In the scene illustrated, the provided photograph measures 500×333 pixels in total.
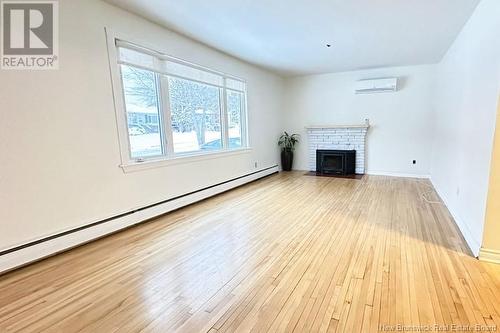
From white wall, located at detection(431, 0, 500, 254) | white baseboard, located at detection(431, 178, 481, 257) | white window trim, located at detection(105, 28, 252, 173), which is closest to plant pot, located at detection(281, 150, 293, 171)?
white window trim, located at detection(105, 28, 252, 173)

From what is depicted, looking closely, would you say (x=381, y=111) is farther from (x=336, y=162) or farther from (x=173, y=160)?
(x=173, y=160)

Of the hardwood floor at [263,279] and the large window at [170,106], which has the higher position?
the large window at [170,106]

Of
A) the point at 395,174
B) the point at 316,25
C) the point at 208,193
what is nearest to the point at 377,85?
the point at 395,174

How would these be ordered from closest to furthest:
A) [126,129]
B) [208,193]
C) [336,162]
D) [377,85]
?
[126,129] → [208,193] → [377,85] → [336,162]

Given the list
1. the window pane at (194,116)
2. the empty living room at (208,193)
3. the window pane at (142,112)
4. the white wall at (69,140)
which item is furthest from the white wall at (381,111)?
the window pane at (142,112)

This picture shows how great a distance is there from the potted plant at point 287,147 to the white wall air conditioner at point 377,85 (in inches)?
78.4

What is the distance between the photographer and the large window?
316cm

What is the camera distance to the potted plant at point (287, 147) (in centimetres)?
711

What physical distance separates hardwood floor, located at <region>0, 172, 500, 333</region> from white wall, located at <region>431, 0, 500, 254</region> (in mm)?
339

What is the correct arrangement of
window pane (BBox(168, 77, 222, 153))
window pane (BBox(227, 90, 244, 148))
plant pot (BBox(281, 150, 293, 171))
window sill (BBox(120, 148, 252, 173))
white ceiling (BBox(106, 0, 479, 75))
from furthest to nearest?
plant pot (BBox(281, 150, 293, 171))
window pane (BBox(227, 90, 244, 148))
window pane (BBox(168, 77, 222, 153))
window sill (BBox(120, 148, 252, 173))
white ceiling (BBox(106, 0, 479, 75))

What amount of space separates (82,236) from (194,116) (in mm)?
2340

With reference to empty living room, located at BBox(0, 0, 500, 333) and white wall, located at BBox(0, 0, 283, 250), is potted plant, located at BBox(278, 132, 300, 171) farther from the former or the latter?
white wall, located at BBox(0, 0, 283, 250)

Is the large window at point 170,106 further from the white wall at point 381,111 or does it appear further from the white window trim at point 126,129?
the white wall at point 381,111

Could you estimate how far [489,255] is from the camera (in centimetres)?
219
